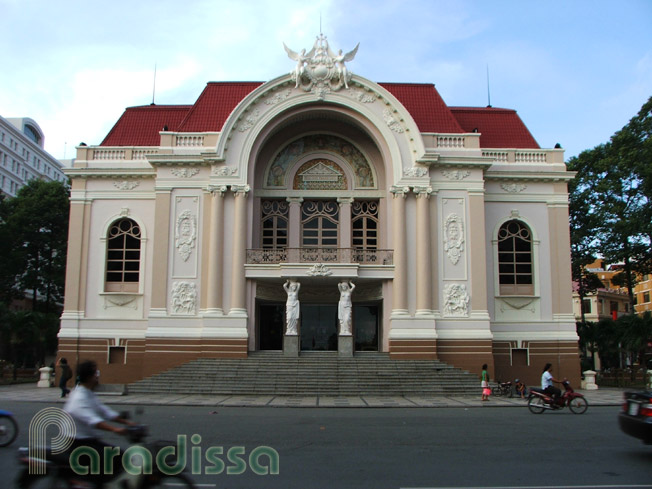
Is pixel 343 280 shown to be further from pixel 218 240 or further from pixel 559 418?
pixel 559 418

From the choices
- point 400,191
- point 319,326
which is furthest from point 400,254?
point 319,326

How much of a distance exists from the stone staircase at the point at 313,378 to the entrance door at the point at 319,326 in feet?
11.9

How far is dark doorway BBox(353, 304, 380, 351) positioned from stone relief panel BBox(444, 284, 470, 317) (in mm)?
3940

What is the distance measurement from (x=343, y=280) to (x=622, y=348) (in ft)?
46.4

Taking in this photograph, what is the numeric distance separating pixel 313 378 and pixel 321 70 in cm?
1416

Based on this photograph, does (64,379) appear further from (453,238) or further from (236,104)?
(453,238)

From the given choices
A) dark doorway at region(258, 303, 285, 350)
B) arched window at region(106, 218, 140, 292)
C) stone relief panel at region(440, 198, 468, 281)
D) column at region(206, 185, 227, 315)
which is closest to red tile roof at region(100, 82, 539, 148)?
column at region(206, 185, 227, 315)

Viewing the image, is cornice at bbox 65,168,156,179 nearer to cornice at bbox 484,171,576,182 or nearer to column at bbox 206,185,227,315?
column at bbox 206,185,227,315

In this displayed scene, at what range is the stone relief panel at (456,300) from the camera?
28.3 meters

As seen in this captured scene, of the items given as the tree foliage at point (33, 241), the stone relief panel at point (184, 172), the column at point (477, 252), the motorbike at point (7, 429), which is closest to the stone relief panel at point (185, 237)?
the stone relief panel at point (184, 172)

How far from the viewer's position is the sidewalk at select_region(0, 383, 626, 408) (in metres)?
20.4

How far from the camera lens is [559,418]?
16.7 m

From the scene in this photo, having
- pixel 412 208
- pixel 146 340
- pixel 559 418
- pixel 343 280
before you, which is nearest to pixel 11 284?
pixel 146 340

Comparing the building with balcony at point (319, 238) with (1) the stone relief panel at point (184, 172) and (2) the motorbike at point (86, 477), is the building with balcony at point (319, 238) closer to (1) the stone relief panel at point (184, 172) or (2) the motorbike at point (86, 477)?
(1) the stone relief panel at point (184, 172)
